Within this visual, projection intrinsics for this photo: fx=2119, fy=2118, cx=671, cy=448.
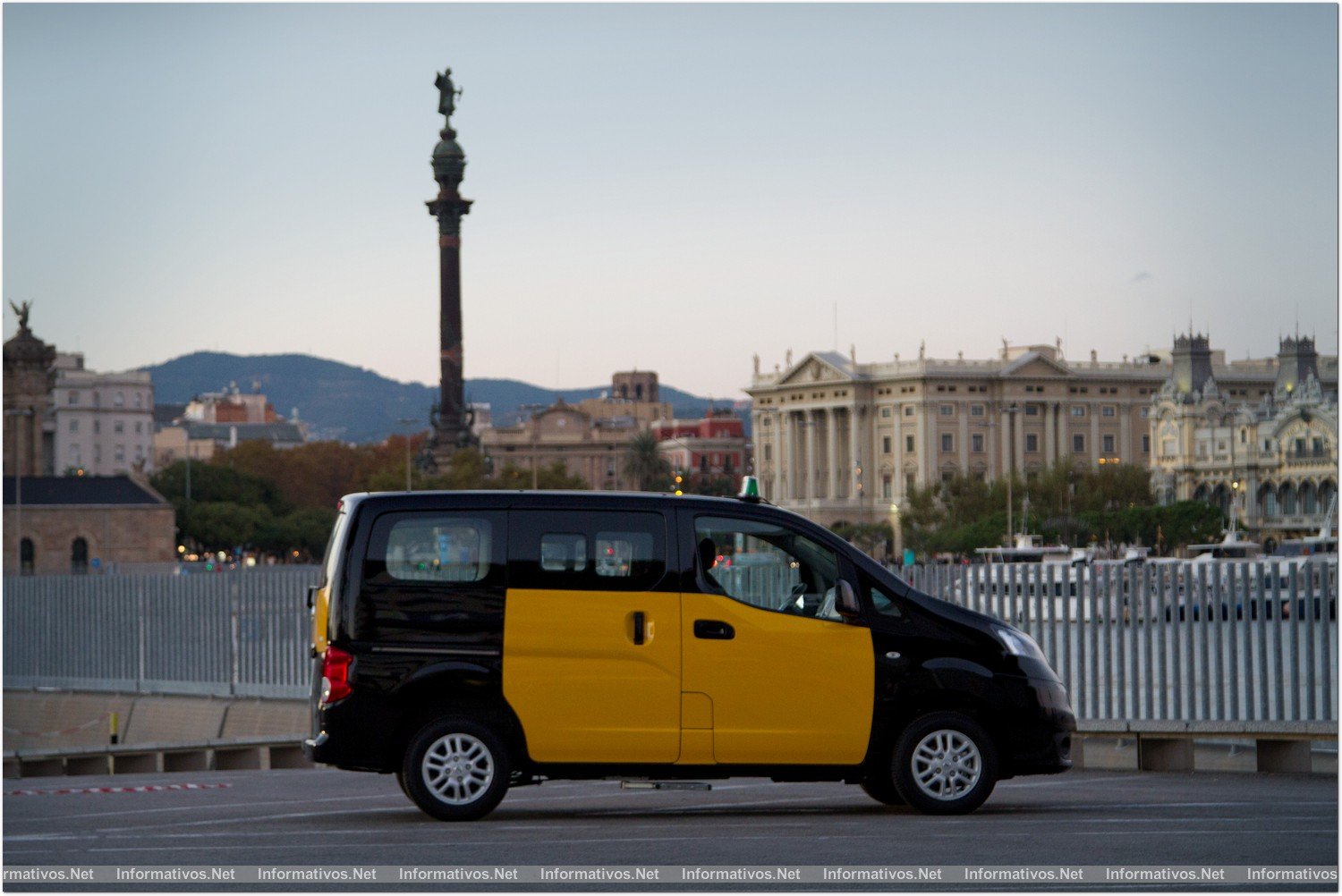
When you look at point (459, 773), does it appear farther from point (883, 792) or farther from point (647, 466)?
point (647, 466)

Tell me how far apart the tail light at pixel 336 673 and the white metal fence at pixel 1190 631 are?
28.9ft

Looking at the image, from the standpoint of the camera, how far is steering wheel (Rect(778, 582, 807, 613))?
41.5 feet

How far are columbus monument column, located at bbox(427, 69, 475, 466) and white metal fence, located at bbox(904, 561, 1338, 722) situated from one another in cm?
8776

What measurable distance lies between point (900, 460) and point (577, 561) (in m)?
161

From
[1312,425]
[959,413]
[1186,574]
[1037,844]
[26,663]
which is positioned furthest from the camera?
A: [959,413]

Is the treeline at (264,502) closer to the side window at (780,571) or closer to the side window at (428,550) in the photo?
the side window at (780,571)

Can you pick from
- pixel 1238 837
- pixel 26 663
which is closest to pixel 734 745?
pixel 1238 837

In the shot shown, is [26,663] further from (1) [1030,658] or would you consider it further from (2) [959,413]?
(2) [959,413]

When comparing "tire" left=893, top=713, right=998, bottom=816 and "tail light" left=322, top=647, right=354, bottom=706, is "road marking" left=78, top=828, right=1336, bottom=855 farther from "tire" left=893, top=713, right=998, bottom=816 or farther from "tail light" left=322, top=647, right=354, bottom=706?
"tail light" left=322, top=647, right=354, bottom=706

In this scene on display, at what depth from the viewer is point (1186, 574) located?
19562 millimetres

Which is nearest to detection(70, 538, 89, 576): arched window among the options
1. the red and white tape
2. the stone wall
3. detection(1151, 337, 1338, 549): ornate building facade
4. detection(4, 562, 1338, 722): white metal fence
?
the stone wall

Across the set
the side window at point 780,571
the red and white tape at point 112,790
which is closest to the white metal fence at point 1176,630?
the side window at point 780,571

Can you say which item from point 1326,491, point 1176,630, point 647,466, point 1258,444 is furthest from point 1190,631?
point 647,466

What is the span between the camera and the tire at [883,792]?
1309 centimetres
